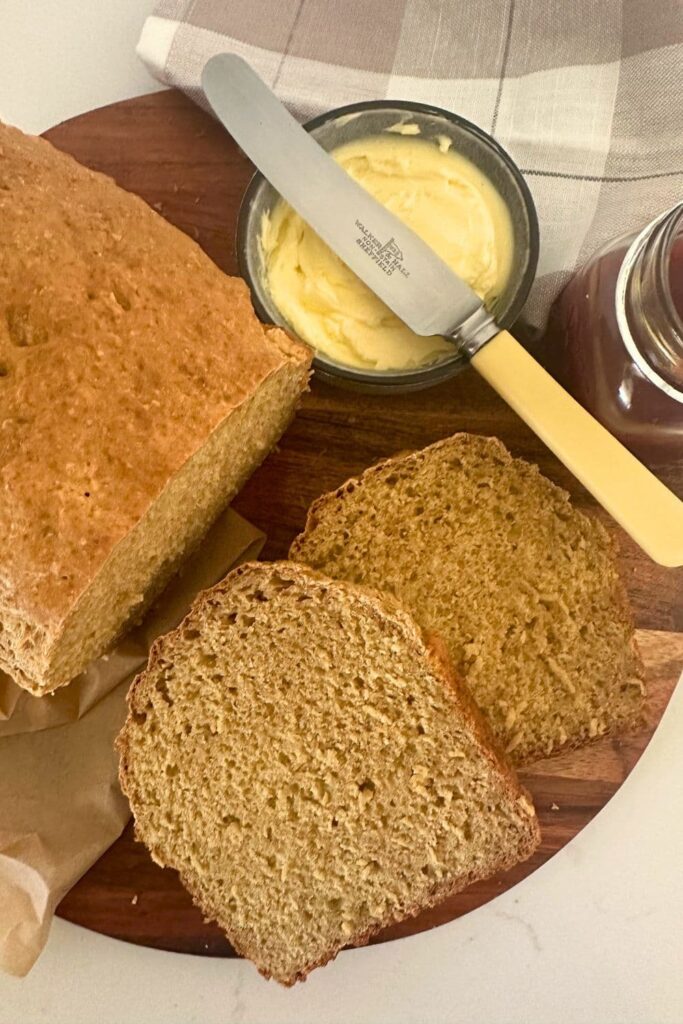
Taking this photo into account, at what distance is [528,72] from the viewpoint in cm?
251

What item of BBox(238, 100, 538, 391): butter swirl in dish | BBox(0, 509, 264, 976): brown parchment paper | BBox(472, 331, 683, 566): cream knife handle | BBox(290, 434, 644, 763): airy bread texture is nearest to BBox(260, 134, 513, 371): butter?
BBox(238, 100, 538, 391): butter swirl in dish

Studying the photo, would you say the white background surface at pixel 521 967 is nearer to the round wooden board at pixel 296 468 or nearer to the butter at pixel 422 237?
the round wooden board at pixel 296 468

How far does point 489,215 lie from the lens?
A: 228 cm

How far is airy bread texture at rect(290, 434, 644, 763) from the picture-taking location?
226 cm

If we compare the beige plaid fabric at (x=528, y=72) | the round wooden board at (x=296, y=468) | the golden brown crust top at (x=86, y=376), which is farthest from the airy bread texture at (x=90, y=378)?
the beige plaid fabric at (x=528, y=72)

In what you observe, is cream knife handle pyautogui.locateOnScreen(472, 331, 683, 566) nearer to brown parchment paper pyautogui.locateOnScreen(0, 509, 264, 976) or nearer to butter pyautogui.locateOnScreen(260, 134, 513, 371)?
butter pyautogui.locateOnScreen(260, 134, 513, 371)

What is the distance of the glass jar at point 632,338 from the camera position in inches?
75.9

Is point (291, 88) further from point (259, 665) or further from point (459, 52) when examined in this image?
point (259, 665)

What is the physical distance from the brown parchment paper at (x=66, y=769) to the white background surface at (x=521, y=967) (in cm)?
37

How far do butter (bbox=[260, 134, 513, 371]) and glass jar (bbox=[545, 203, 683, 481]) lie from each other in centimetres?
23

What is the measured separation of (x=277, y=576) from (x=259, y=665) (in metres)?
0.23

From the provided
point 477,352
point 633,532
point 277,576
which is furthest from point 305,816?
point 477,352

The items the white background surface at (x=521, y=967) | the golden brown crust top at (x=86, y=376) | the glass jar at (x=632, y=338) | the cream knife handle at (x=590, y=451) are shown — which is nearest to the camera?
the golden brown crust top at (x=86, y=376)

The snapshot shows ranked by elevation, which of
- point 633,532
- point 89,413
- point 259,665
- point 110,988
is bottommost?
point 110,988
